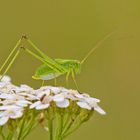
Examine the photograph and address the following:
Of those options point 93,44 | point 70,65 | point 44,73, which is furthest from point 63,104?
point 93,44

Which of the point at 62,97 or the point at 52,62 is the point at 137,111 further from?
the point at 62,97

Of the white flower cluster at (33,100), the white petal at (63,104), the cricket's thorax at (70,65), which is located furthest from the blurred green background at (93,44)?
the white petal at (63,104)

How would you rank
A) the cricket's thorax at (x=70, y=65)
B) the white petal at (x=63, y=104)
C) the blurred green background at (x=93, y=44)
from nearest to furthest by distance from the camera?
the white petal at (x=63, y=104), the cricket's thorax at (x=70, y=65), the blurred green background at (x=93, y=44)

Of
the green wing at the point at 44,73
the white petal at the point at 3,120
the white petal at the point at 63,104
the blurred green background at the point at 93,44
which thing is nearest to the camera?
the white petal at the point at 3,120

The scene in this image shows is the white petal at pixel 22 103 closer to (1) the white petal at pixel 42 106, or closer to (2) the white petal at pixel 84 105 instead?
Result: (1) the white petal at pixel 42 106

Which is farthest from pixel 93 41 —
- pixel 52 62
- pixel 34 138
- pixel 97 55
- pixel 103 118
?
pixel 52 62

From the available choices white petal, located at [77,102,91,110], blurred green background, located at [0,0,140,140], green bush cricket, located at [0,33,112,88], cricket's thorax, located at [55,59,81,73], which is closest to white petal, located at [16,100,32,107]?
white petal, located at [77,102,91,110]

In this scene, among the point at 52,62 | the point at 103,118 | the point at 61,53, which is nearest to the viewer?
the point at 52,62
